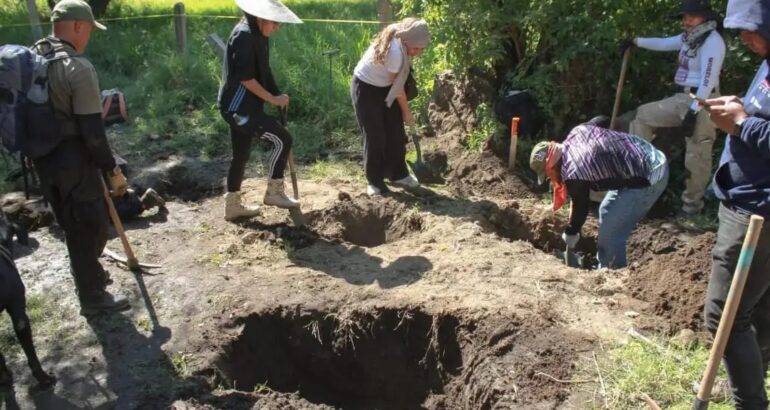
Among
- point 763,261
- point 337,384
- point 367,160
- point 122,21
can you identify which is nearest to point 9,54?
point 337,384

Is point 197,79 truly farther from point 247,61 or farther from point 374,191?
point 247,61

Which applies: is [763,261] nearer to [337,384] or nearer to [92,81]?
[337,384]

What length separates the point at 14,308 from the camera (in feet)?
13.0

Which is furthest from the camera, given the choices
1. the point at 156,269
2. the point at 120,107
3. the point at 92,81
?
the point at 120,107

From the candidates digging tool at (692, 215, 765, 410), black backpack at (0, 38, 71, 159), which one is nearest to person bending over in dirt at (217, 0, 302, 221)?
black backpack at (0, 38, 71, 159)

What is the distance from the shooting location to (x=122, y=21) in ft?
45.3

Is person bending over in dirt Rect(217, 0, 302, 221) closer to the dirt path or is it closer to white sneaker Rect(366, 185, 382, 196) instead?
the dirt path

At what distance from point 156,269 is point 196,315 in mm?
892

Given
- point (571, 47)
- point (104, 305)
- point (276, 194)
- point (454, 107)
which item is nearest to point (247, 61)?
point (276, 194)

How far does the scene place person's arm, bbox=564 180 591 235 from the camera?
4963 millimetres

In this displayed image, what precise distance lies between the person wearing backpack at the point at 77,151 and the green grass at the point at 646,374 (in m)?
3.26

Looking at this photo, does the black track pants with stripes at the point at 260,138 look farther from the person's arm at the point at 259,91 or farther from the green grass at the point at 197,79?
the green grass at the point at 197,79

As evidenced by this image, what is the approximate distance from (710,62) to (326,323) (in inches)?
153

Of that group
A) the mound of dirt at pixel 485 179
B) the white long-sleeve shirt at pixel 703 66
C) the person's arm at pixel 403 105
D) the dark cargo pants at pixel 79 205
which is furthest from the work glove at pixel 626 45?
the dark cargo pants at pixel 79 205
